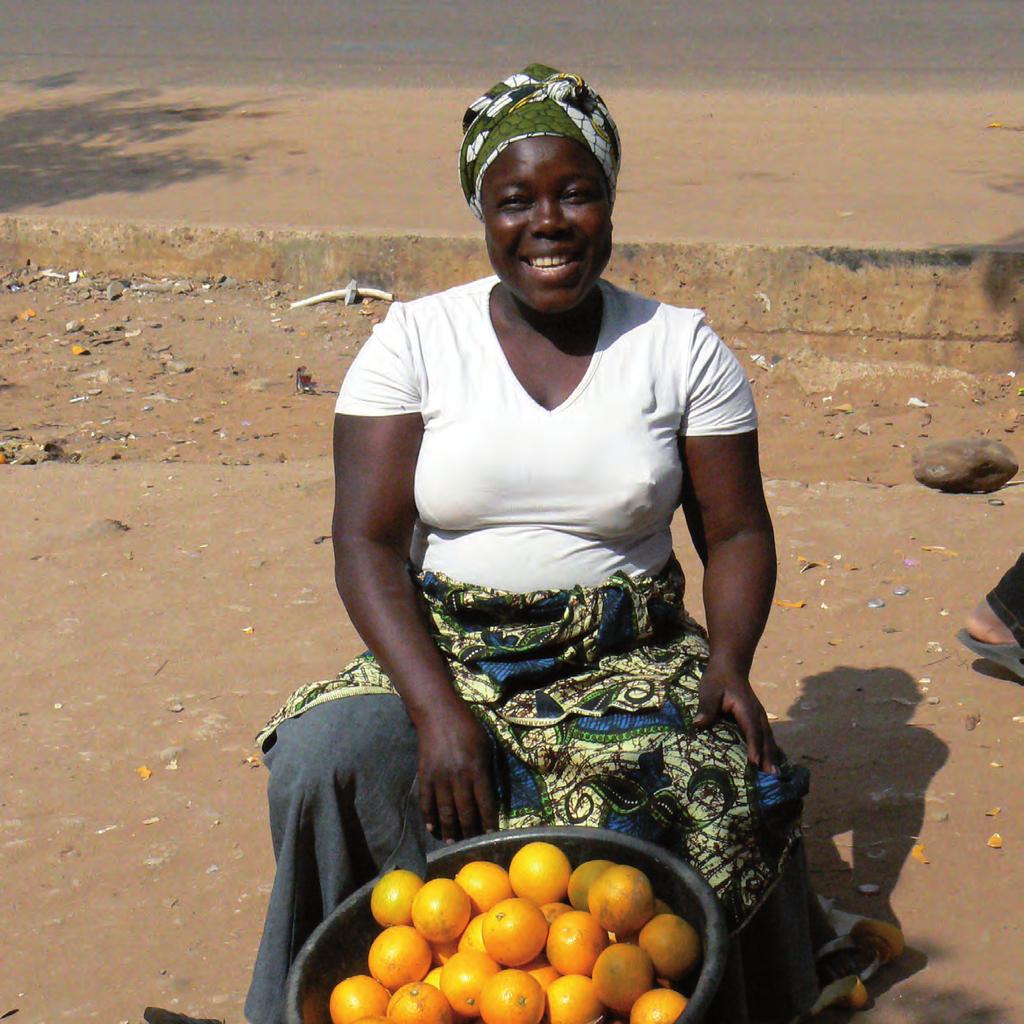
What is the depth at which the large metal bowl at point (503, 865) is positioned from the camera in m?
2.11

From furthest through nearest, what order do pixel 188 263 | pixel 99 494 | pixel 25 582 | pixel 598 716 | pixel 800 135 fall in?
pixel 800 135 < pixel 188 263 < pixel 99 494 < pixel 25 582 < pixel 598 716

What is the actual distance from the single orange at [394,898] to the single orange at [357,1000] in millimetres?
105

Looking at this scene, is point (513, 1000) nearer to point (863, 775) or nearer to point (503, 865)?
point (503, 865)

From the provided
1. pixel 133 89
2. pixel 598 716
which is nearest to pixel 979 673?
pixel 598 716

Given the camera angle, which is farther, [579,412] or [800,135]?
[800,135]

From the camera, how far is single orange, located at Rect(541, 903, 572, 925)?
223 cm

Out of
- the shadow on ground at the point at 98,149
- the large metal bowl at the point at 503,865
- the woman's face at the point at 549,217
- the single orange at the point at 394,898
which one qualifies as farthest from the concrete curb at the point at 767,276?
the single orange at the point at 394,898

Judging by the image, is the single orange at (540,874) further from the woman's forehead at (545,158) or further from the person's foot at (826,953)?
the woman's forehead at (545,158)

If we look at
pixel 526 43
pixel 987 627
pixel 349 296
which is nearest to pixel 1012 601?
pixel 987 627

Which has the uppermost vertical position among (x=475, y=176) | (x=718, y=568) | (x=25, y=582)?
(x=475, y=176)

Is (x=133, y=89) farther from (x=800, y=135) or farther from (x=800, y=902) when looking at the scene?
(x=800, y=902)

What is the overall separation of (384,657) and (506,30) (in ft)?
44.1

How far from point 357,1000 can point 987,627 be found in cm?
222

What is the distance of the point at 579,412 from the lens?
8.33 feet
